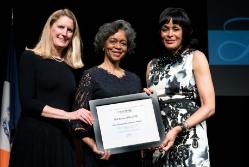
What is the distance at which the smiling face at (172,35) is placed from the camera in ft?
7.94

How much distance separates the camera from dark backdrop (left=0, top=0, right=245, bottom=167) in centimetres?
434

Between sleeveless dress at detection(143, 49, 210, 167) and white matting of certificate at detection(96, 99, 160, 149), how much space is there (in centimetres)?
10

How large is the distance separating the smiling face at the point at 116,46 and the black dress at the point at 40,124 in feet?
1.06

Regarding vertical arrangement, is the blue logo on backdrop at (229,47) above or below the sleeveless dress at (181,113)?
above

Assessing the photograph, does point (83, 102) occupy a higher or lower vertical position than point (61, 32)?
lower

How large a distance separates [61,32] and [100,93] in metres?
0.40

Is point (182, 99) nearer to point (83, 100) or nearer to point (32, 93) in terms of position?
point (83, 100)

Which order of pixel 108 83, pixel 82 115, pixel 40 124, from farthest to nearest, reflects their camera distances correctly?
pixel 108 83
pixel 40 124
pixel 82 115

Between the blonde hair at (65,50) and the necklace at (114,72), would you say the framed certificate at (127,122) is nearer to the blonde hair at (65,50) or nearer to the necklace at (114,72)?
the necklace at (114,72)

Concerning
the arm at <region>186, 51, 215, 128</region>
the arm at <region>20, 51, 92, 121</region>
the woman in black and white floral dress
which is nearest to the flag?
the arm at <region>20, 51, 92, 121</region>

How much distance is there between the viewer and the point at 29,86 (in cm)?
225

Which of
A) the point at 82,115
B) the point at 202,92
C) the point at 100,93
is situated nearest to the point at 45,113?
the point at 82,115

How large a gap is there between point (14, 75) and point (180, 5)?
178 cm

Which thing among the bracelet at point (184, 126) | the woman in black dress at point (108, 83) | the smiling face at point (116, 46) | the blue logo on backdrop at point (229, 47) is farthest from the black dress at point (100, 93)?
the blue logo on backdrop at point (229, 47)
